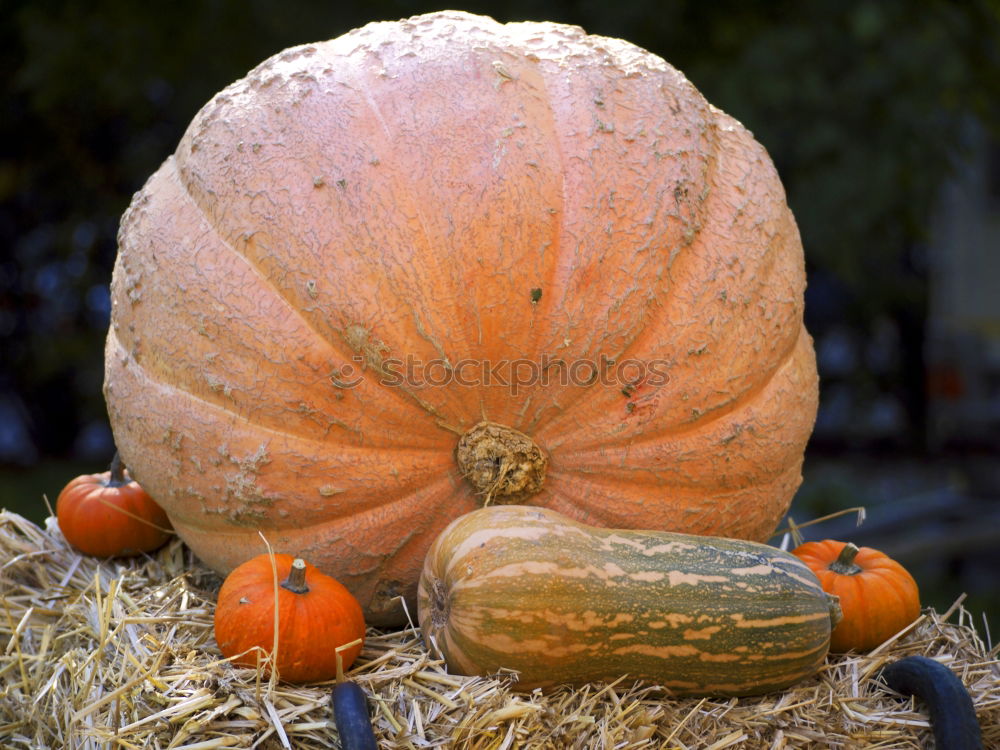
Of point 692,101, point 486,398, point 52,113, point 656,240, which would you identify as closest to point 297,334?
point 486,398

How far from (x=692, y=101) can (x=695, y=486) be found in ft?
3.16

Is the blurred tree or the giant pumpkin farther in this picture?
the blurred tree

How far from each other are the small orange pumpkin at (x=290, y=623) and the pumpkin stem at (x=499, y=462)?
392 mm

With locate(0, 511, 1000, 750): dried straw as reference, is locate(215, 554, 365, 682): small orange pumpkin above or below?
above

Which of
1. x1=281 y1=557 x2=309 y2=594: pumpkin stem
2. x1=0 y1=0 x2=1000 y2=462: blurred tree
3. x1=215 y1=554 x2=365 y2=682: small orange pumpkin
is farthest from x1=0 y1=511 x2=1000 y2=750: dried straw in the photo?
x1=0 y1=0 x2=1000 y2=462: blurred tree

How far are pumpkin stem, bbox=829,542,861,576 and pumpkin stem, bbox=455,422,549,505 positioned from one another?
779 millimetres

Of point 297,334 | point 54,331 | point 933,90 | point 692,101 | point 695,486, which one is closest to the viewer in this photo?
point 297,334

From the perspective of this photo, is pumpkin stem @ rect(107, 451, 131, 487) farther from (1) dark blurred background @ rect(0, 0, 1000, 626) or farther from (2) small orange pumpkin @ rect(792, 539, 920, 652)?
(1) dark blurred background @ rect(0, 0, 1000, 626)

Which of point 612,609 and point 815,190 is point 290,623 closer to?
point 612,609

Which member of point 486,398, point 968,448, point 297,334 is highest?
point 297,334

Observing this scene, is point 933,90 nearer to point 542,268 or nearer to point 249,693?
point 542,268

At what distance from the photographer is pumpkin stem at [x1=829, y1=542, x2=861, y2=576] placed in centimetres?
233

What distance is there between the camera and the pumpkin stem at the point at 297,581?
6.49ft

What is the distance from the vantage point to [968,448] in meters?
7.00
